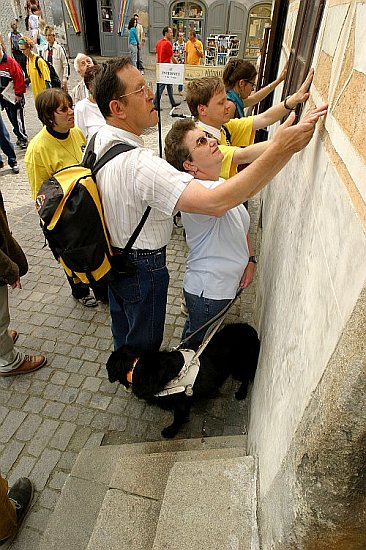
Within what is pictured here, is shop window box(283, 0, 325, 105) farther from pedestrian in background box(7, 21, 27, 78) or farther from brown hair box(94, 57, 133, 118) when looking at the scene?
pedestrian in background box(7, 21, 27, 78)

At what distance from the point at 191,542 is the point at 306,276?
119 cm

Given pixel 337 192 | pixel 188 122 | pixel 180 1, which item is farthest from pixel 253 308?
pixel 180 1

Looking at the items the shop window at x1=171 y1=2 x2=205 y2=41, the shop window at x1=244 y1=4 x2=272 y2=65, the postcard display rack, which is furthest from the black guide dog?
the shop window at x1=171 y1=2 x2=205 y2=41

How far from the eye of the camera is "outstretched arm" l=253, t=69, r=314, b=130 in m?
1.92

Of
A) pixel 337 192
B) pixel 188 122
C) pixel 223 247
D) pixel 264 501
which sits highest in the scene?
pixel 337 192

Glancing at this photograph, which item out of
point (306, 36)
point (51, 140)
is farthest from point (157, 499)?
point (51, 140)

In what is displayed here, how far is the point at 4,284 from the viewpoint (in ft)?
9.42

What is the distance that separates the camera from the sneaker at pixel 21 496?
2428mm

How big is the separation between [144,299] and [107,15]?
17.4 metres

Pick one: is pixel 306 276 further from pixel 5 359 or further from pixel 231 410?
pixel 5 359

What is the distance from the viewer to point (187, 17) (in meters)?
15.6

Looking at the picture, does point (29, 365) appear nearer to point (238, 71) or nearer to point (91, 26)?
point (238, 71)

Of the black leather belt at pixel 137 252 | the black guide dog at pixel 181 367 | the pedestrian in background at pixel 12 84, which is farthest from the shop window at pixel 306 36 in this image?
the pedestrian in background at pixel 12 84

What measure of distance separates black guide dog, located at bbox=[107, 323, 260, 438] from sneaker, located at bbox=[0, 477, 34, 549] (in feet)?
2.90
